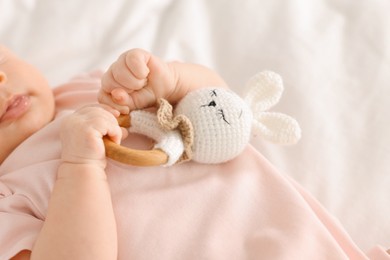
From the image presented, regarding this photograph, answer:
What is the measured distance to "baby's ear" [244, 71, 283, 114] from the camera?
1.02 meters

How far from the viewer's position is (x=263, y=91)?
3.39 ft

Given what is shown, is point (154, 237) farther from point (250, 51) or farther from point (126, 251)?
point (250, 51)

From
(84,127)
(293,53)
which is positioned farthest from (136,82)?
(293,53)

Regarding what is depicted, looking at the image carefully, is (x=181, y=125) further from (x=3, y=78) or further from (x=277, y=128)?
(x=3, y=78)

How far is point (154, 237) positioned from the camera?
90 centimetres

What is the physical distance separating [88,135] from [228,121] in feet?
0.72

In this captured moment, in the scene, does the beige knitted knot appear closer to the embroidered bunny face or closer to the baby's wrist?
the embroidered bunny face

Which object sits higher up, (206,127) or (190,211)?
(206,127)

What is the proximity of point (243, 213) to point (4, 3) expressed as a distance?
33.5 inches

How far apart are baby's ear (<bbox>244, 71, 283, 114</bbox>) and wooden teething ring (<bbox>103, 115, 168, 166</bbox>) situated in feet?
0.73

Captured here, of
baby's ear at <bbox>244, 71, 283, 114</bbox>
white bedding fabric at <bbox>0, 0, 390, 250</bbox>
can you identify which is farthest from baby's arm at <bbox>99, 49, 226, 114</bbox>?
white bedding fabric at <bbox>0, 0, 390, 250</bbox>

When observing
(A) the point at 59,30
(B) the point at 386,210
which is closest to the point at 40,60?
(A) the point at 59,30

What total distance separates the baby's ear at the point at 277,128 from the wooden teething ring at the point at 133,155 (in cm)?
21

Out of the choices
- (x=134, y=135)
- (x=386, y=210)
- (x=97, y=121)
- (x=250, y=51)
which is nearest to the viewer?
(x=97, y=121)
